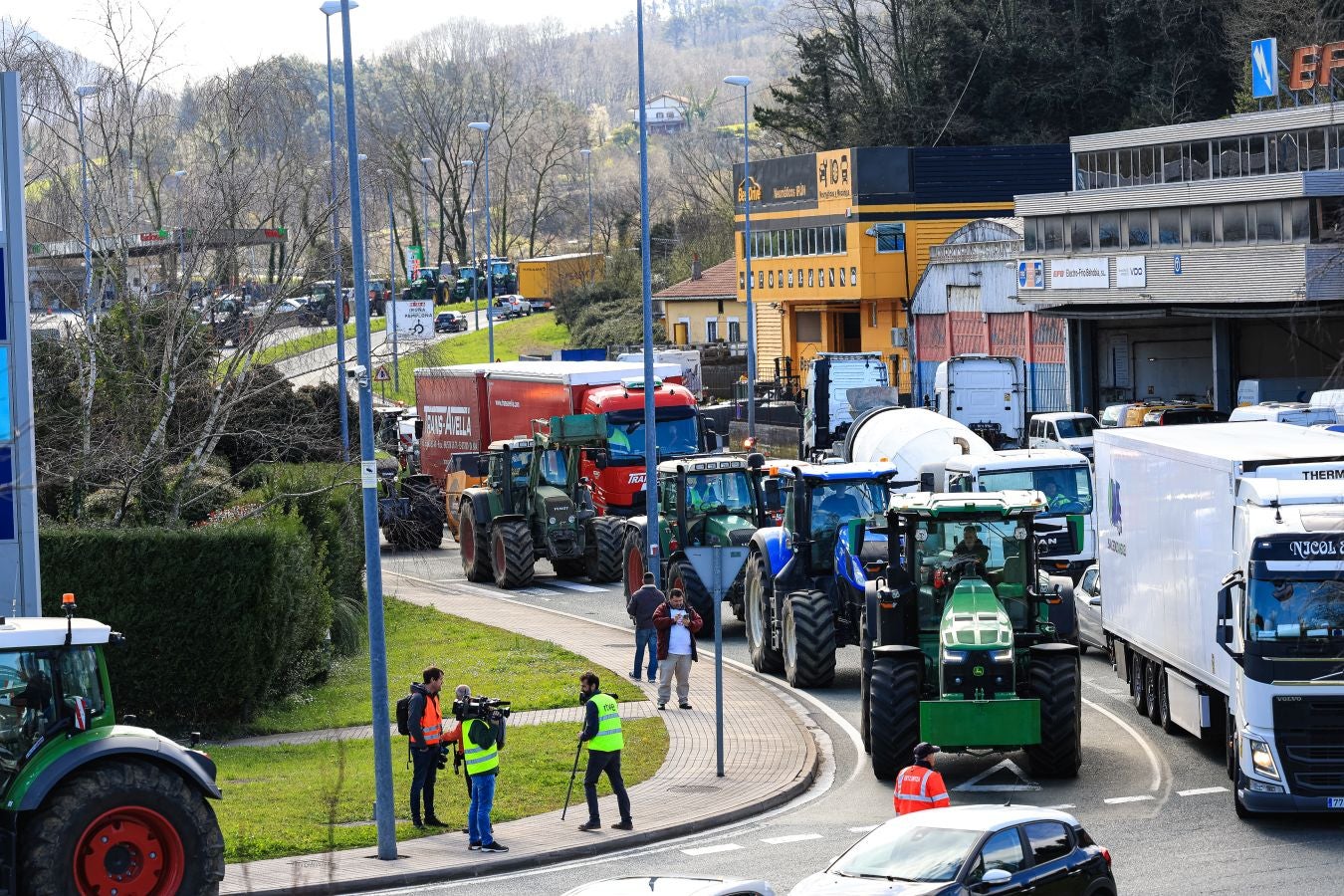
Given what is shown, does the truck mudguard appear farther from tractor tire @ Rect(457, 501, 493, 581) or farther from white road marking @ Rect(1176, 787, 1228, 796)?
tractor tire @ Rect(457, 501, 493, 581)

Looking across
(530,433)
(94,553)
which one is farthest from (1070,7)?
(94,553)

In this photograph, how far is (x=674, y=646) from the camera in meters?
21.4

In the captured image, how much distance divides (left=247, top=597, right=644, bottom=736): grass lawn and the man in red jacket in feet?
2.90

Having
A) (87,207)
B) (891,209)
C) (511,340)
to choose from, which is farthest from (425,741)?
(511,340)

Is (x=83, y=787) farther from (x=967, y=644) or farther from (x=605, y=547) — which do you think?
(x=605, y=547)

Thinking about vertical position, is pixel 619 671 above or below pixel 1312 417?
below

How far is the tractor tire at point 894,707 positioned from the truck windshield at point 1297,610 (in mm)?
3518

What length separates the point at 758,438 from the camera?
167ft

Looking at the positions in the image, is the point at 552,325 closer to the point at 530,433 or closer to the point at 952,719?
the point at 530,433

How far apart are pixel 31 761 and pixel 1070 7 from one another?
68.5 m

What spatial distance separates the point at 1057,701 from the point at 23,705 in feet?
31.6

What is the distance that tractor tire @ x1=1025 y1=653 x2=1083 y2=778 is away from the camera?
16594 mm

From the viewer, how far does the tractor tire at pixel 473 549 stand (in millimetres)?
35438

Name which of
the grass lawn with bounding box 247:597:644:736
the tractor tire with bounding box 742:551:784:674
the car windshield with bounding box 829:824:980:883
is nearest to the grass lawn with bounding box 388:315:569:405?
the grass lawn with bounding box 247:597:644:736
